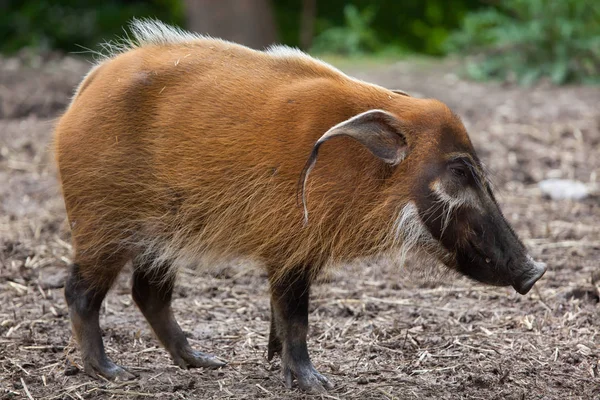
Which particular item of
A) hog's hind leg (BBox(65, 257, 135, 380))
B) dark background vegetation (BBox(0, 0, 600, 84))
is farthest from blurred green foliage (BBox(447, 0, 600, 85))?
hog's hind leg (BBox(65, 257, 135, 380))

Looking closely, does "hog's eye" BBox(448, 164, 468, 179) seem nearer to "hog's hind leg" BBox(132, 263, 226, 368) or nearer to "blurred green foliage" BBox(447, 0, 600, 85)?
"hog's hind leg" BBox(132, 263, 226, 368)

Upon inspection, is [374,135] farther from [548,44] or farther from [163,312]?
[548,44]

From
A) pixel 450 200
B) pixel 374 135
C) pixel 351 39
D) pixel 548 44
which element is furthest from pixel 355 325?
pixel 351 39

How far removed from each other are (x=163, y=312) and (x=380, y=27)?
13434 mm

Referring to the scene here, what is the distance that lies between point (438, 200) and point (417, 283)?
1874 millimetres

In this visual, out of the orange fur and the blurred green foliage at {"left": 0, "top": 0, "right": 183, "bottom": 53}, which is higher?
the orange fur

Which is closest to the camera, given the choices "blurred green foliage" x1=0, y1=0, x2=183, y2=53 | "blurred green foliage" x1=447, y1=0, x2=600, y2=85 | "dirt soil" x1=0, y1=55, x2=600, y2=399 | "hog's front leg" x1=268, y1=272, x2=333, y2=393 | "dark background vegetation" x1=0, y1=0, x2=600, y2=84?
"hog's front leg" x1=268, y1=272, x2=333, y2=393

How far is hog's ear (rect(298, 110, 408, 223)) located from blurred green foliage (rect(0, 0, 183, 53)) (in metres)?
12.0

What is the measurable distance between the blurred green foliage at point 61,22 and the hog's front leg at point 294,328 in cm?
1185

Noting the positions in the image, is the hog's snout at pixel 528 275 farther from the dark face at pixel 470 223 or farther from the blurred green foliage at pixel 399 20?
the blurred green foliage at pixel 399 20

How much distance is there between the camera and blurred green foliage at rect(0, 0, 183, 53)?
1523 cm

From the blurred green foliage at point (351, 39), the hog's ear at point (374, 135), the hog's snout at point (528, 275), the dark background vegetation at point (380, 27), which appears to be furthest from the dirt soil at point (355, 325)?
the blurred green foliage at point (351, 39)

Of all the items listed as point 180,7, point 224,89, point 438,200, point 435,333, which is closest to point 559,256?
point 435,333

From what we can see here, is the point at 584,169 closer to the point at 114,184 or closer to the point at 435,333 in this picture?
the point at 435,333
